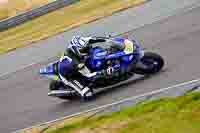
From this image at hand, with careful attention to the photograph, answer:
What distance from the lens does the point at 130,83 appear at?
15273 millimetres

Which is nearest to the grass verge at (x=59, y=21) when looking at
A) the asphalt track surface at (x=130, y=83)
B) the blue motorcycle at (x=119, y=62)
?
the asphalt track surface at (x=130, y=83)

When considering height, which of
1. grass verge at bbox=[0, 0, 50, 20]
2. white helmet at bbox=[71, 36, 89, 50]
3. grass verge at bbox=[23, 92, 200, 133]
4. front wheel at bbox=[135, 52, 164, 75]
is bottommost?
grass verge at bbox=[23, 92, 200, 133]

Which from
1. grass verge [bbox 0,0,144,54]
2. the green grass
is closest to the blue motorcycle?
the green grass

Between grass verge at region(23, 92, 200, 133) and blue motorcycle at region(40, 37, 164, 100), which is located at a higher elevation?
blue motorcycle at region(40, 37, 164, 100)

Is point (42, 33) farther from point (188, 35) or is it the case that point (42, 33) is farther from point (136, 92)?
point (136, 92)

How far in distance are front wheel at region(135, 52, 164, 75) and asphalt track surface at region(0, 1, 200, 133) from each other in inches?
7.5

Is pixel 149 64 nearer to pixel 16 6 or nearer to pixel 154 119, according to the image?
pixel 154 119

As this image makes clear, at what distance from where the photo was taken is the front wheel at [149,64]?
49.9 feet

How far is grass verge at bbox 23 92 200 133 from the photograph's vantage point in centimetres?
962

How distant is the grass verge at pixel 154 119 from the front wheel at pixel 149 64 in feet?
10.5

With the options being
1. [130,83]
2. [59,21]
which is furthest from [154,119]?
[59,21]

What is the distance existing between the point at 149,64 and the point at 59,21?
41.0ft

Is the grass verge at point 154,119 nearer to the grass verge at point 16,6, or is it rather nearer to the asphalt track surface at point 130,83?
the asphalt track surface at point 130,83

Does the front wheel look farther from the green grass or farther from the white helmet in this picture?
the green grass
